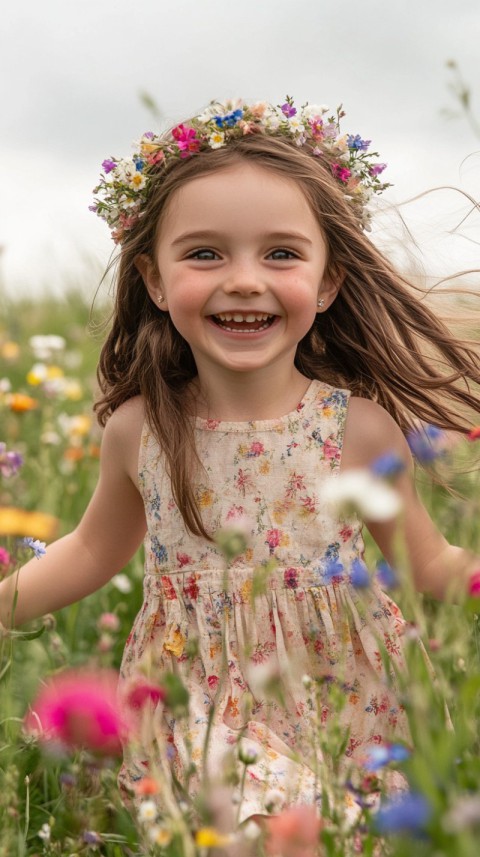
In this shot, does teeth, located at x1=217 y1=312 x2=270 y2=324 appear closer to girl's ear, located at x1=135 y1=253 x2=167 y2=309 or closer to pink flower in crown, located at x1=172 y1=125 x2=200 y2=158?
girl's ear, located at x1=135 y1=253 x2=167 y2=309

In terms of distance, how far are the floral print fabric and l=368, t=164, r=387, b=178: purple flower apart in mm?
539

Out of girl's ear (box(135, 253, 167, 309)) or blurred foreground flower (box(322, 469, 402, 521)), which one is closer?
blurred foreground flower (box(322, 469, 402, 521))

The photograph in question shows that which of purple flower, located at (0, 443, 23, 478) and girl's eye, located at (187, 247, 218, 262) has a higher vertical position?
girl's eye, located at (187, 247, 218, 262)

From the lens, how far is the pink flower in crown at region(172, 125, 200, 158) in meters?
2.39

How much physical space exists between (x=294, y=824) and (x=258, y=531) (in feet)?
3.77

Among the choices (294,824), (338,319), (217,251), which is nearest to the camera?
(294,824)

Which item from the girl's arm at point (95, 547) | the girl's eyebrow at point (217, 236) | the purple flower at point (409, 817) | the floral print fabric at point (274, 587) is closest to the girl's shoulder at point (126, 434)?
the girl's arm at point (95, 547)

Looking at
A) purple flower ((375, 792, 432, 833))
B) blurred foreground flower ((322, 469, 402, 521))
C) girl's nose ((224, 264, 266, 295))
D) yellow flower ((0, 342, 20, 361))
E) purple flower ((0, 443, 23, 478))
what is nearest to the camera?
purple flower ((375, 792, 432, 833))

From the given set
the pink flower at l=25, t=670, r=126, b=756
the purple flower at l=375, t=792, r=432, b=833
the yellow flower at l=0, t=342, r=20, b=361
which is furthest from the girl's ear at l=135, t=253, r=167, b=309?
the yellow flower at l=0, t=342, r=20, b=361

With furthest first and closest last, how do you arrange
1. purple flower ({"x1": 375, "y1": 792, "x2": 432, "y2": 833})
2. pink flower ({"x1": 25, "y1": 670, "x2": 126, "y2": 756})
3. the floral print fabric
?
the floral print fabric, pink flower ({"x1": 25, "y1": 670, "x2": 126, "y2": 756}), purple flower ({"x1": 375, "y1": 792, "x2": 432, "y2": 833})

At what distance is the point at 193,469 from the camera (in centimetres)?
239

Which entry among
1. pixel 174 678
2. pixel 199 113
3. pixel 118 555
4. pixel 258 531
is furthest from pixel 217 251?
pixel 174 678

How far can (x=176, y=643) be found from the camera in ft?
7.76

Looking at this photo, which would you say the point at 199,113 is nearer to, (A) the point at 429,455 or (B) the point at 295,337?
(B) the point at 295,337
